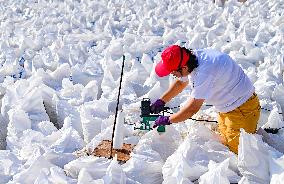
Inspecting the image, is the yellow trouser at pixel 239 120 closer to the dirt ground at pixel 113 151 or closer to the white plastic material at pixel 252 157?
the white plastic material at pixel 252 157

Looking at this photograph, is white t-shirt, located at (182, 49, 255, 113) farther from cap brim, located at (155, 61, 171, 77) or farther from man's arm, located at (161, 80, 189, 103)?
man's arm, located at (161, 80, 189, 103)

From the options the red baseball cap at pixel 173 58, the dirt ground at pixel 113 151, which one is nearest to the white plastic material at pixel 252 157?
the red baseball cap at pixel 173 58

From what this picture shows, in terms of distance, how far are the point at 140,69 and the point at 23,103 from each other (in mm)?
1274

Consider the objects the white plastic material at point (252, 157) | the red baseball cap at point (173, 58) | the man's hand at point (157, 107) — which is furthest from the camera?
the man's hand at point (157, 107)

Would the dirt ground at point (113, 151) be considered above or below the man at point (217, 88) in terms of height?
below

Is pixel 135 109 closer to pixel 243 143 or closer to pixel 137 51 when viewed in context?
pixel 243 143

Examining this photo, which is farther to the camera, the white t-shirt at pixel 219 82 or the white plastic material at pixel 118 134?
the white plastic material at pixel 118 134

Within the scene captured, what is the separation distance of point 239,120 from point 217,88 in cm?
27

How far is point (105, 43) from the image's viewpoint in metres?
5.50

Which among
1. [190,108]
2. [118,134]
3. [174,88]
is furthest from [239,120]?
[118,134]

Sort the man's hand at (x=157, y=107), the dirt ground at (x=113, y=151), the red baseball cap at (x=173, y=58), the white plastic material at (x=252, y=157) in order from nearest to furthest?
1. the white plastic material at (x=252, y=157)
2. the red baseball cap at (x=173, y=58)
3. the dirt ground at (x=113, y=151)
4. the man's hand at (x=157, y=107)

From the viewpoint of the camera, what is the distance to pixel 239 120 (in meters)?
2.74

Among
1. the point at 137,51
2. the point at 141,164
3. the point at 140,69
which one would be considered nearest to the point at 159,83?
the point at 140,69

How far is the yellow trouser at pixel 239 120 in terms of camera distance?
8.95ft
